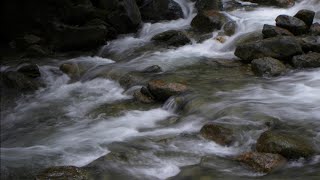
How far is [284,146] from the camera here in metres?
5.45

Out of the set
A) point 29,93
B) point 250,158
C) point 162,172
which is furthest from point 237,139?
point 29,93

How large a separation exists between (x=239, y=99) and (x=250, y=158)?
2.49m

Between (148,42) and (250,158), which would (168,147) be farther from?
(148,42)

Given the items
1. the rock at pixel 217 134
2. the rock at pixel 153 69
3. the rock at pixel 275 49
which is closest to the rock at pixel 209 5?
the rock at pixel 275 49

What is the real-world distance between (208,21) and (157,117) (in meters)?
5.91

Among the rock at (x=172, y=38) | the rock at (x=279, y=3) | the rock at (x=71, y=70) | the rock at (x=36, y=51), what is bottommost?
the rock at (x=71, y=70)

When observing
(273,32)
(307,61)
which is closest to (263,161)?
(307,61)

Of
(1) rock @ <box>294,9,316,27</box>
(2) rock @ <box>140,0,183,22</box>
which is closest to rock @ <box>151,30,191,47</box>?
(2) rock @ <box>140,0,183,22</box>

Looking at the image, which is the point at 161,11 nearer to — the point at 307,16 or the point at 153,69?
the point at 307,16

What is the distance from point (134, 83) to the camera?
9.62m

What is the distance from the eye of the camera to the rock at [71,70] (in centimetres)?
1127

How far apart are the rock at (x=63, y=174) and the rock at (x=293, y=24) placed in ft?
25.0

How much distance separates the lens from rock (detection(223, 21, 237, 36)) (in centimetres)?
1254

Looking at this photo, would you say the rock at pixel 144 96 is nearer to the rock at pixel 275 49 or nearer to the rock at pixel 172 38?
the rock at pixel 275 49
